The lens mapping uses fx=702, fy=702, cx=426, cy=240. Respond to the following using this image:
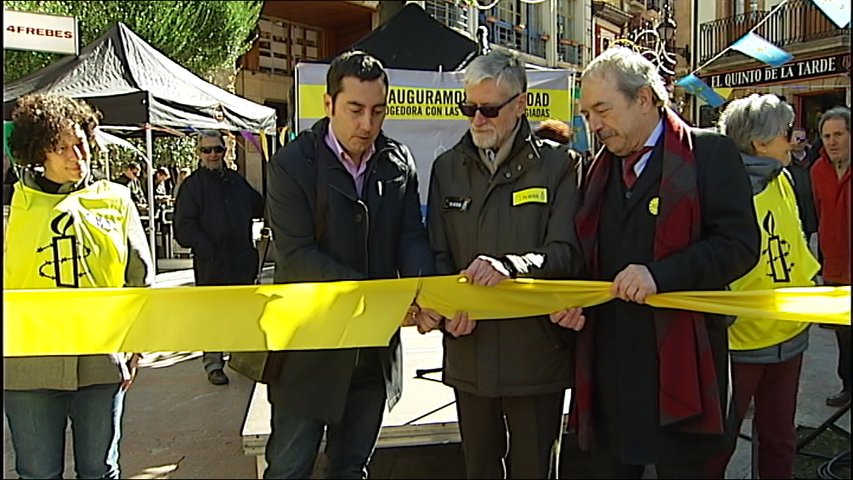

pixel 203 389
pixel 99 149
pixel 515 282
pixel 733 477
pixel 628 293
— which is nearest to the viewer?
pixel 628 293

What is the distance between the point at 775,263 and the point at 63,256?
1928 mm

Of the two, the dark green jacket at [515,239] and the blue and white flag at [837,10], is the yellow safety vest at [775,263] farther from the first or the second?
the dark green jacket at [515,239]

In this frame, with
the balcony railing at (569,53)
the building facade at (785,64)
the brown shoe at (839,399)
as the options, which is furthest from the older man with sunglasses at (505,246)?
the brown shoe at (839,399)

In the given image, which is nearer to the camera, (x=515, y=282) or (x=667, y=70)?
(x=515, y=282)

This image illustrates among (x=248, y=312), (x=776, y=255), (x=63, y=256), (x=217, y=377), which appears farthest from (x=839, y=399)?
(x=63, y=256)

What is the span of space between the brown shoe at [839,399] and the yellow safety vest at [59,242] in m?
2.89

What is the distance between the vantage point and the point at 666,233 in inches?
61.4

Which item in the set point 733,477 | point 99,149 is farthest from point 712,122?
point 99,149

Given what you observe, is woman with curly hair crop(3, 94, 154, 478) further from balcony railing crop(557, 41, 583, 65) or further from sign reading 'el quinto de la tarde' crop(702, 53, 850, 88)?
sign reading 'el quinto de la tarde' crop(702, 53, 850, 88)

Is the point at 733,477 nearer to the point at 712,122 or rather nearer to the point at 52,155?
the point at 712,122

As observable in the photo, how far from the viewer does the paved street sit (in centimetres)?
288

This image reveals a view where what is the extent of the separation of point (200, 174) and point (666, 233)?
1959 millimetres

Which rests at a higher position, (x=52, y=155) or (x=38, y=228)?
(x=52, y=155)

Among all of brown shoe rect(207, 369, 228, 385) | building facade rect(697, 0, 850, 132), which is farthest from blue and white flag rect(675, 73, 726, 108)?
brown shoe rect(207, 369, 228, 385)
